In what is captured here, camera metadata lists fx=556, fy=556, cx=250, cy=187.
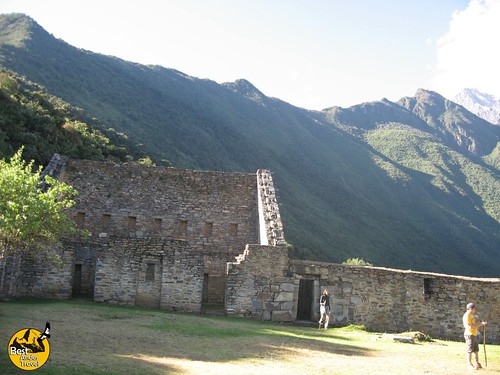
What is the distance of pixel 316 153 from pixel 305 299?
228 ft

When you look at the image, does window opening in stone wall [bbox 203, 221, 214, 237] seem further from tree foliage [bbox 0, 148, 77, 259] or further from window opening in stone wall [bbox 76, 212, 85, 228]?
tree foliage [bbox 0, 148, 77, 259]

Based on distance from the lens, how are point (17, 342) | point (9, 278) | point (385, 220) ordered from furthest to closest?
point (385, 220) → point (9, 278) → point (17, 342)

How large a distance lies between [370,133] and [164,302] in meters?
97.5

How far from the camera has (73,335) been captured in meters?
12.2

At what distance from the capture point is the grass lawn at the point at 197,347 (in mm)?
9930

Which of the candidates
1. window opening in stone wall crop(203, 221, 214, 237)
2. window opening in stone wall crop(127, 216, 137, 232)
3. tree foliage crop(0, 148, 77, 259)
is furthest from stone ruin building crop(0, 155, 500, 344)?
window opening in stone wall crop(203, 221, 214, 237)

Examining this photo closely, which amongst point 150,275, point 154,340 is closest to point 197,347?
point 154,340

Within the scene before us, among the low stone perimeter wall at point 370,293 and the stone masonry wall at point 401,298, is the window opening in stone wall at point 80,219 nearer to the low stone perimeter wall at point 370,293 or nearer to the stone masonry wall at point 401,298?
the low stone perimeter wall at point 370,293

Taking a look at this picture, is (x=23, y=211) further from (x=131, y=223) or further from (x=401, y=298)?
(x=401, y=298)

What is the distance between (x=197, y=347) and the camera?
40.4ft

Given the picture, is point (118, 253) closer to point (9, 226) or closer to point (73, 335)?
point (9, 226)

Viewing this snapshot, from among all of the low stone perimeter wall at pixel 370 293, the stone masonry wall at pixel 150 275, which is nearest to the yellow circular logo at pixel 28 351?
the stone masonry wall at pixel 150 275

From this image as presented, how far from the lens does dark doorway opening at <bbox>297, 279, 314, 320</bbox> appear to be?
21.2 m

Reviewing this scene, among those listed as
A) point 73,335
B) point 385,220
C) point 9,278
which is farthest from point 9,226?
point 385,220
